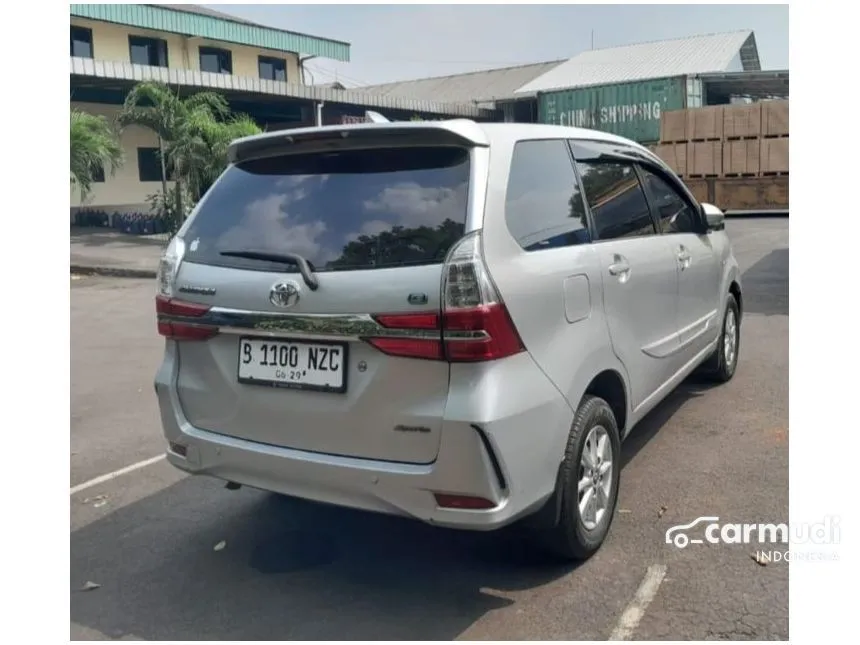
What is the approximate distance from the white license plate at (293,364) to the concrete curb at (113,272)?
39.4 ft

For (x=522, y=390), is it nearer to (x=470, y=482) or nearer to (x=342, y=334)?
(x=470, y=482)

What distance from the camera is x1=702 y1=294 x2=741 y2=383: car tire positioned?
5.88 metres

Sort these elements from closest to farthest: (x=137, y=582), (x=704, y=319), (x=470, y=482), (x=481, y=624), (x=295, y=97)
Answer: (x=470, y=482), (x=481, y=624), (x=137, y=582), (x=704, y=319), (x=295, y=97)

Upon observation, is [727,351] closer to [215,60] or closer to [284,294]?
[284,294]

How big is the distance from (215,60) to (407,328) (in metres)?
29.3

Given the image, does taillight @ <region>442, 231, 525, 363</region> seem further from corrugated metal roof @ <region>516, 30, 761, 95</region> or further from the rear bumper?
corrugated metal roof @ <region>516, 30, 761, 95</region>

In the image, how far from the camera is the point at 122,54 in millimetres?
26266

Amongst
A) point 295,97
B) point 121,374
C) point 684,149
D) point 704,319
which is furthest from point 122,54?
point 704,319

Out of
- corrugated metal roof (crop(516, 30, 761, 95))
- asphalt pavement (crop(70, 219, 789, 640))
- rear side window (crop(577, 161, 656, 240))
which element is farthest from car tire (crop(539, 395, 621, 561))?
corrugated metal roof (crop(516, 30, 761, 95))

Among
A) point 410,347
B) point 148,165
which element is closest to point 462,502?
point 410,347

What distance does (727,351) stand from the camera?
6070 millimetres

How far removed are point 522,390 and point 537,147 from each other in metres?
1.18

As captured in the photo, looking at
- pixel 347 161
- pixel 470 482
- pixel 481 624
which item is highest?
pixel 347 161

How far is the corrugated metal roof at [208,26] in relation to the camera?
80.7ft
